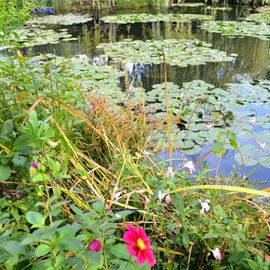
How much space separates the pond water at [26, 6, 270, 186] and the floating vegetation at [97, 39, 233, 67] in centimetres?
13

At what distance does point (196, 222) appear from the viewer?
0.97 metres

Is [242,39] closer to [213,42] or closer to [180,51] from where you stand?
[213,42]

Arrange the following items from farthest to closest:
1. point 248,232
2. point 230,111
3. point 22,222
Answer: point 230,111 → point 248,232 → point 22,222

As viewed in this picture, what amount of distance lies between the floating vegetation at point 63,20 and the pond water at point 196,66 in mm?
385

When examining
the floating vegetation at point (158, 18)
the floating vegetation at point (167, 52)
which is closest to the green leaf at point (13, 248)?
the floating vegetation at point (167, 52)

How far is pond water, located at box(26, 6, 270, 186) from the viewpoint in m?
2.54

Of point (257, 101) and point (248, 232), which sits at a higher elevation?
point (248, 232)

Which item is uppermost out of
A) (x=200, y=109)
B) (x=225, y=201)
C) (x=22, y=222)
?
(x=22, y=222)

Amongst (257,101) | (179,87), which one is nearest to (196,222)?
(257,101)

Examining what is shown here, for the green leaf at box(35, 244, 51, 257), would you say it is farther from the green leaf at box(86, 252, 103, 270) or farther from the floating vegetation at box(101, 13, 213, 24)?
the floating vegetation at box(101, 13, 213, 24)

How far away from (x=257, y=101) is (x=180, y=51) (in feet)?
7.32

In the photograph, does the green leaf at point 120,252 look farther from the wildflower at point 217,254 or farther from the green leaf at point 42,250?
the wildflower at point 217,254

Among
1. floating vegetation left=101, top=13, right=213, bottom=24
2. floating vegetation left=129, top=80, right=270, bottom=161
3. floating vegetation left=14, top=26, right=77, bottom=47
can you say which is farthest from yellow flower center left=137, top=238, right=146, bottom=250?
floating vegetation left=101, top=13, right=213, bottom=24

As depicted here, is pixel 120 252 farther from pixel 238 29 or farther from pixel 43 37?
pixel 238 29
